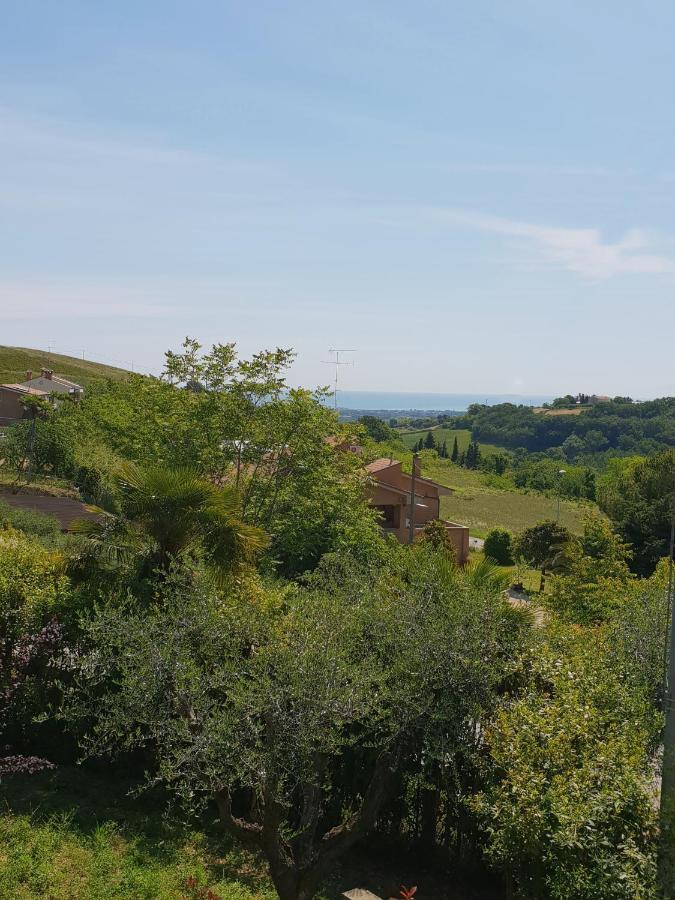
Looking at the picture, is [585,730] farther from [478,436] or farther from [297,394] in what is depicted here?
[478,436]

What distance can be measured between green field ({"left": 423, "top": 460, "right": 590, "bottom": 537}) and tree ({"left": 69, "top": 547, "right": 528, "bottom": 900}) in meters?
50.3

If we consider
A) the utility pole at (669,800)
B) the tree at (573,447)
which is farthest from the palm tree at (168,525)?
the tree at (573,447)

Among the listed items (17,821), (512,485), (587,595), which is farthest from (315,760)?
(512,485)

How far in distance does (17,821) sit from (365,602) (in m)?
4.58

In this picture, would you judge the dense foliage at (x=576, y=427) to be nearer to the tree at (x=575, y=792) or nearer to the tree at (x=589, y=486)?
the tree at (x=589, y=486)

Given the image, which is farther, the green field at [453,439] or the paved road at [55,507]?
the green field at [453,439]

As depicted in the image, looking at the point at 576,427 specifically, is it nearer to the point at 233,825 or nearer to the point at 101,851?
the point at 101,851

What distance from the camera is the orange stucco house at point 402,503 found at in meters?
38.4

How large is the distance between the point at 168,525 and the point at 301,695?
154 inches

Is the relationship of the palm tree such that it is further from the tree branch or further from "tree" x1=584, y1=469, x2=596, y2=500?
"tree" x1=584, y1=469, x2=596, y2=500

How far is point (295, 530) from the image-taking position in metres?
21.5

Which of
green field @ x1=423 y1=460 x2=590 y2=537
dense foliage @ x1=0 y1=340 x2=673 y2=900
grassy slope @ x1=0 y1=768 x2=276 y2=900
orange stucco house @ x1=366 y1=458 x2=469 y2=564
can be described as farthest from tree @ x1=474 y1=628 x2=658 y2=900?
green field @ x1=423 y1=460 x2=590 y2=537

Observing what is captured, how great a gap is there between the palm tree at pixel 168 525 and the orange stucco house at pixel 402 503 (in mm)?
26558

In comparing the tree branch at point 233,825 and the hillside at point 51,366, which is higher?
the hillside at point 51,366
